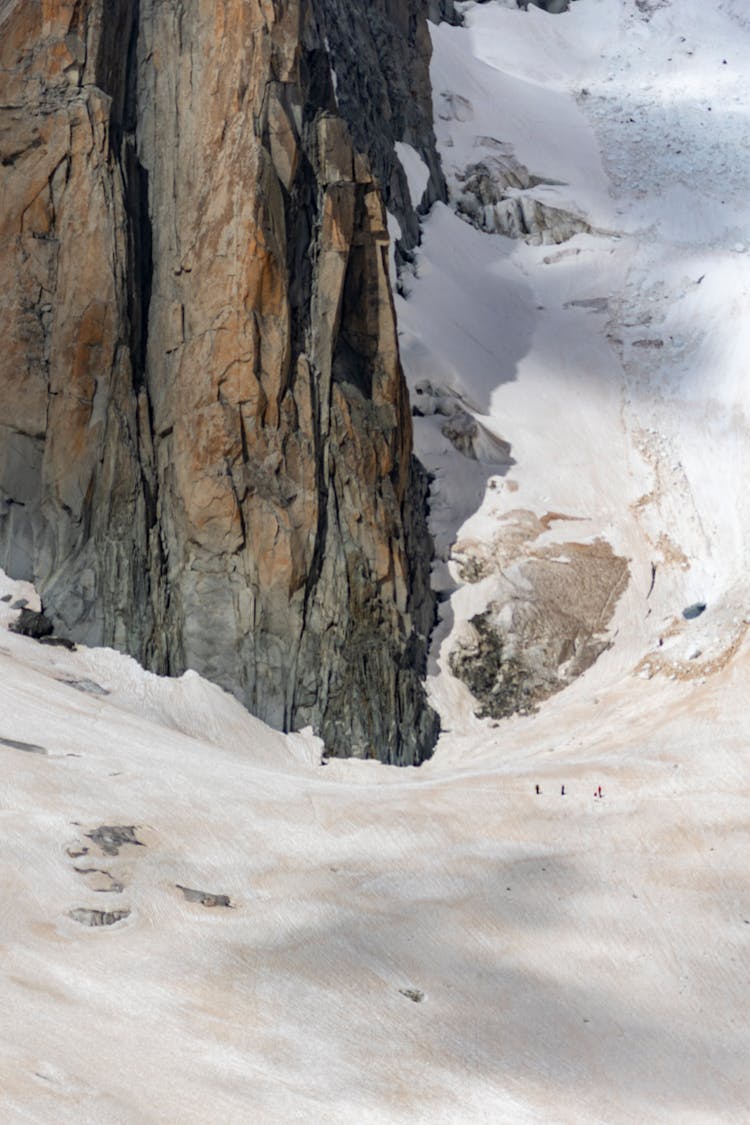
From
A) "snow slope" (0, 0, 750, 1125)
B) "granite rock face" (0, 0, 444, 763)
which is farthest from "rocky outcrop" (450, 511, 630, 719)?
"granite rock face" (0, 0, 444, 763)

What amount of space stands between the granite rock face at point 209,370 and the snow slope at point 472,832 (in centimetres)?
177

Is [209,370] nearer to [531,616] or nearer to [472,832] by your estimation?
[531,616]

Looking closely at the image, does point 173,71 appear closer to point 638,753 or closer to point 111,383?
point 111,383

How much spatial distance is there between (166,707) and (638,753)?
1098 centimetres

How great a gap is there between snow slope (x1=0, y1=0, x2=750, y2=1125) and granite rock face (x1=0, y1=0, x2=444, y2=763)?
69.7 inches

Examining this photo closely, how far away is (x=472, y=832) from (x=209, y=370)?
15790mm

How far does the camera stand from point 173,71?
141ft

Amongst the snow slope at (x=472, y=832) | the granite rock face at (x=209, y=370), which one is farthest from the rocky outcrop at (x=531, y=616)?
the granite rock face at (x=209, y=370)

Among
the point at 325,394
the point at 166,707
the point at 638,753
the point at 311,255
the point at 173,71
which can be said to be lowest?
the point at 166,707

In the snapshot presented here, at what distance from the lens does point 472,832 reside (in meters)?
29.2

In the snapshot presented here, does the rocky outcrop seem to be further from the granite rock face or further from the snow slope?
the granite rock face

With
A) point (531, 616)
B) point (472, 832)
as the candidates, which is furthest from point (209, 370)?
point (472, 832)

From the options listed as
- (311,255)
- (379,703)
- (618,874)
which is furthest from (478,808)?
(311,255)

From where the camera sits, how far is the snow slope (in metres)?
18.3
